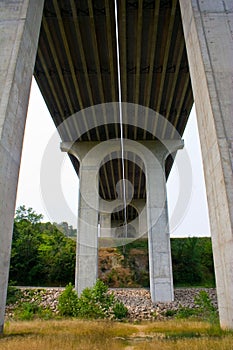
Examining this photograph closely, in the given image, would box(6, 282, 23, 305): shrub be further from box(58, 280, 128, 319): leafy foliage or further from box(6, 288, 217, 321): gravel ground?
box(58, 280, 128, 319): leafy foliage

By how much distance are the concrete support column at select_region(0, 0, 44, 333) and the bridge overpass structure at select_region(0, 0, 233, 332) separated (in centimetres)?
3

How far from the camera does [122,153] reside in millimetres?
25297

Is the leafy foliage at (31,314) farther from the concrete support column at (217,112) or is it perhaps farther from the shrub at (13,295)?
the concrete support column at (217,112)

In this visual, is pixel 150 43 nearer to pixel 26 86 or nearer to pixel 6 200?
pixel 26 86

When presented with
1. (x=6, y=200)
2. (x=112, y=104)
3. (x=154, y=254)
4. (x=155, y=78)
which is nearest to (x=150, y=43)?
(x=155, y=78)

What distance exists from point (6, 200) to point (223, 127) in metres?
5.66

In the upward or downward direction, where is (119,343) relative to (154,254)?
downward

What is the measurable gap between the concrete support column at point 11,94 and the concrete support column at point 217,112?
4.86 meters

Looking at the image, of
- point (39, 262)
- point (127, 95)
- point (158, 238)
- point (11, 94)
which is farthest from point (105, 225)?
point (11, 94)

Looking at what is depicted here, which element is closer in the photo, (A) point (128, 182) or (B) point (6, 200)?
(B) point (6, 200)

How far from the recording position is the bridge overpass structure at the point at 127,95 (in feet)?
25.1

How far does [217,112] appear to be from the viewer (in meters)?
7.70

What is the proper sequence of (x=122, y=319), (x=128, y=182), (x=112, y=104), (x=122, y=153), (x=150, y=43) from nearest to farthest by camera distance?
(x=122, y=319), (x=150, y=43), (x=112, y=104), (x=122, y=153), (x=128, y=182)

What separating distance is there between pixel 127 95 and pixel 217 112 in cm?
1181
